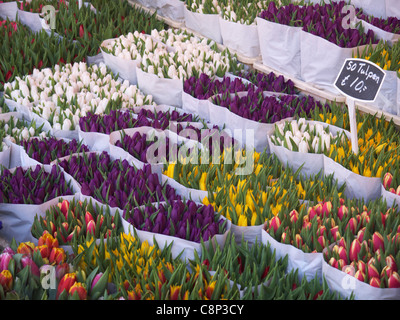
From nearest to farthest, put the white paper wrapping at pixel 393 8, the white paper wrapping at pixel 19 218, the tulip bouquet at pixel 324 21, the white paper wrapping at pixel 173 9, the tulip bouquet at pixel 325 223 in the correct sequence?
the tulip bouquet at pixel 325 223, the white paper wrapping at pixel 19 218, the tulip bouquet at pixel 324 21, the white paper wrapping at pixel 393 8, the white paper wrapping at pixel 173 9

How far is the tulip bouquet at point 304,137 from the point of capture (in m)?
2.21

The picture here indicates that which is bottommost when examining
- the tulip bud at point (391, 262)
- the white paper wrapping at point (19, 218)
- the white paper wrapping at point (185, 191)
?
the white paper wrapping at point (19, 218)

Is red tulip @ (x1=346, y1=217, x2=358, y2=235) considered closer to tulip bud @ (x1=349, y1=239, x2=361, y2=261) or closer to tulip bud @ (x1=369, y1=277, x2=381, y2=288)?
tulip bud @ (x1=349, y1=239, x2=361, y2=261)

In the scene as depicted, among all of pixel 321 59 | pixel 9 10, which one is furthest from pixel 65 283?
pixel 9 10

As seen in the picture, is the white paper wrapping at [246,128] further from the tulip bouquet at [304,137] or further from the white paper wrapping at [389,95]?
the white paper wrapping at [389,95]

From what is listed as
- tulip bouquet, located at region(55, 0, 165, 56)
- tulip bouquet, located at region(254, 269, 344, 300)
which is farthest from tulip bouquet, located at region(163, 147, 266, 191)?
tulip bouquet, located at region(55, 0, 165, 56)

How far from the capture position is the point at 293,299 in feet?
4.81

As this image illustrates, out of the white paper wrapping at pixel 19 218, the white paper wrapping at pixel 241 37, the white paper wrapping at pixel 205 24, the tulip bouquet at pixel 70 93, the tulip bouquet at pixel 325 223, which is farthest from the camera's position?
the white paper wrapping at pixel 205 24

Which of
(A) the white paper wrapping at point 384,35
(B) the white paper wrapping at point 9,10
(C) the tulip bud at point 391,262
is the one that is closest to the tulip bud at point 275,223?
(C) the tulip bud at point 391,262

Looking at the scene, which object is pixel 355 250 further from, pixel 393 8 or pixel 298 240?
pixel 393 8

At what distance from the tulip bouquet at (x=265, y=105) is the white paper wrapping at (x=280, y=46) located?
27 cm

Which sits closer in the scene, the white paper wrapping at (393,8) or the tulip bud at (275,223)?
the tulip bud at (275,223)

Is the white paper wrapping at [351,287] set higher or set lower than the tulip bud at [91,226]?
higher

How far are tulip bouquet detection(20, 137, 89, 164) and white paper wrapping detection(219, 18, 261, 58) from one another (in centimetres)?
125
